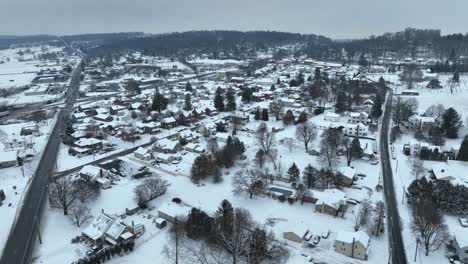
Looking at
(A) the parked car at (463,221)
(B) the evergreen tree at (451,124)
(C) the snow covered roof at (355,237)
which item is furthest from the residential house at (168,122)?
(A) the parked car at (463,221)

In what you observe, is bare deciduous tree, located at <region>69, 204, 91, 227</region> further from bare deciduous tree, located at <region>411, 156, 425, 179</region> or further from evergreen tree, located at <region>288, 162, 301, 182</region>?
bare deciduous tree, located at <region>411, 156, 425, 179</region>

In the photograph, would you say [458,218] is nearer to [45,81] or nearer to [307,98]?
[307,98]

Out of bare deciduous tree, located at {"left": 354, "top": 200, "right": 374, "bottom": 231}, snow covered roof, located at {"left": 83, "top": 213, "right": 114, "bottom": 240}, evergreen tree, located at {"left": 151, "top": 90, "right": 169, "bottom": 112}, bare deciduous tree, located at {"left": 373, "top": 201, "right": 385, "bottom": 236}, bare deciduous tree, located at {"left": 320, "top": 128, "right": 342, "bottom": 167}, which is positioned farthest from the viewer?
evergreen tree, located at {"left": 151, "top": 90, "right": 169, "bottom": 112}

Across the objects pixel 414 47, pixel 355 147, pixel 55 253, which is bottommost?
pixel 55 253

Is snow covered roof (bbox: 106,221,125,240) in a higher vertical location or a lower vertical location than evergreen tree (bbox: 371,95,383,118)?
lower

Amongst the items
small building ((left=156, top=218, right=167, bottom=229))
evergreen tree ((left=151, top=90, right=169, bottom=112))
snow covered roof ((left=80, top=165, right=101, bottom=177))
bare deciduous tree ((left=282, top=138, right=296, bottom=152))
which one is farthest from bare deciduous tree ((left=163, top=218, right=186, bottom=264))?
evergreen tree ((left=151, top=90, right=169, bottom=112))

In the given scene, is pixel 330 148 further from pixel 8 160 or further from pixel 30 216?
pixel 8 160

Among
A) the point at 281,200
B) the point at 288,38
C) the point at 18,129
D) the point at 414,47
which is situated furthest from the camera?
the point at 288,38

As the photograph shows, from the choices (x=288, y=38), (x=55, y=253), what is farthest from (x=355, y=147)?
(x=288, y=38)
